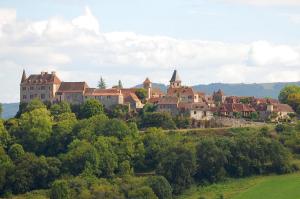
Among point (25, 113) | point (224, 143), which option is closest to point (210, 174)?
point (224, 143)

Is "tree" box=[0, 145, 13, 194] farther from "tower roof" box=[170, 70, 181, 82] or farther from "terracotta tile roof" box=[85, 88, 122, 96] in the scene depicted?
"tower roof" box=[170, 70, 181, 82]

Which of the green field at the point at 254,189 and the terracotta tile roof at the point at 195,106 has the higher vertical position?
the terracotta tile roof at the point at 195,106

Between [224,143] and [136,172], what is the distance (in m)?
11.3

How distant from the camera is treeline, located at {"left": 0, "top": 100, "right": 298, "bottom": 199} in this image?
87188mm

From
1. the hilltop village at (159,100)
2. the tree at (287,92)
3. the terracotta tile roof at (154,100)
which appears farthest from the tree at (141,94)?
the tree at (287,92)

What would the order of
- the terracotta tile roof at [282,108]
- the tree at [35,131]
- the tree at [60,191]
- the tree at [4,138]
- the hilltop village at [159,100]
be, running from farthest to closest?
the terracotta tile roof at [282,108], the hilltop village at [159,100], the tree at [35,131], the tree at [4,138], the tree at [60,191]

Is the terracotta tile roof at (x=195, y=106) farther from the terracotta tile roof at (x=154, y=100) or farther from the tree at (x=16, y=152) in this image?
the tree at (x=16, y=152)

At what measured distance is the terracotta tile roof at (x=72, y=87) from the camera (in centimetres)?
12108

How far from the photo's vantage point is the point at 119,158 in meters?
97.6

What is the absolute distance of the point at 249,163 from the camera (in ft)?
310

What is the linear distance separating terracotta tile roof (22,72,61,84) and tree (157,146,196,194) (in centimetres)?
3541

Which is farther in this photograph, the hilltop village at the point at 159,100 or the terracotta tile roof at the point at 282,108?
the terracotta tile roof at the point at 282,108

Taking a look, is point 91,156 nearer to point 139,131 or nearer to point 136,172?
point 136,172

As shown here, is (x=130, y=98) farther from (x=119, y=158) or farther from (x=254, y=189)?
(x=254, y=189)
